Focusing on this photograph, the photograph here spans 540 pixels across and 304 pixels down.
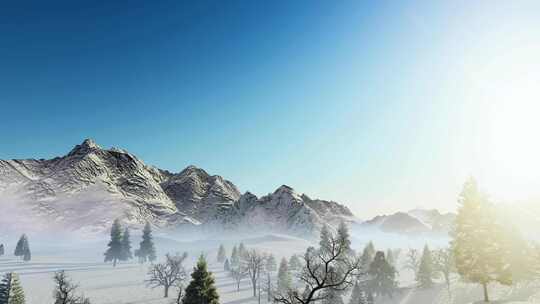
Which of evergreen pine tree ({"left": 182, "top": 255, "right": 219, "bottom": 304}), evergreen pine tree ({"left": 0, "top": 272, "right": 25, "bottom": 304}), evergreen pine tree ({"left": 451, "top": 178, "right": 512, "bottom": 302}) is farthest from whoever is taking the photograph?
evergreen pine tree ({"left": 0, "top": 272, "right": 25, "bottom": 304})

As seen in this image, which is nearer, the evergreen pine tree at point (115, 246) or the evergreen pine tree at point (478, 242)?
the evergreen pine tree at point (478, 242)

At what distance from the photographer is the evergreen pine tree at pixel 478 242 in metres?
31.2

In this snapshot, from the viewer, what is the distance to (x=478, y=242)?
3155 centimetres

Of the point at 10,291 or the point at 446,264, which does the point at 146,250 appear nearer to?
the point at 10,291

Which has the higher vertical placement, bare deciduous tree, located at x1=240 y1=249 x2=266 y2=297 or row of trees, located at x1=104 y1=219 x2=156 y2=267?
row of trees, located at x1=104 y1=219 x2=156 y2=267

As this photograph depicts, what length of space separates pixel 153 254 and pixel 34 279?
41.3m

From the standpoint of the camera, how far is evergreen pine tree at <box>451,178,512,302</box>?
3120 cm

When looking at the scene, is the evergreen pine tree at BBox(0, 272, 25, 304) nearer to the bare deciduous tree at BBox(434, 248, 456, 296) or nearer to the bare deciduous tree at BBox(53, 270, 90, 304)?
the bare deciduous tree at BBox(53, 270, 90, 304)

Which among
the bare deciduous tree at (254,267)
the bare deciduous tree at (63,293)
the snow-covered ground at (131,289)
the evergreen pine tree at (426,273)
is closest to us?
the bare deciduous tree at (63,293)

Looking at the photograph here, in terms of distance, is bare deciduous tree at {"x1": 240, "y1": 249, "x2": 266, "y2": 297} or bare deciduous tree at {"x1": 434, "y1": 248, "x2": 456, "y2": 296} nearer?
bare deciduous tree at {"x1": 434, "y1": 248, "x2": 456, "y2": 296}

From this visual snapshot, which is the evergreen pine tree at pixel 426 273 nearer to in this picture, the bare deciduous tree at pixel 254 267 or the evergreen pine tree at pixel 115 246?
the bare deciduous tree at pixel 254 267

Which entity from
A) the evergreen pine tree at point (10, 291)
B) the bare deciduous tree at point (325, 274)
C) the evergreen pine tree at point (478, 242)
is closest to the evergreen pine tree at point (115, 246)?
the evergreen pine tree at point (10, 291)

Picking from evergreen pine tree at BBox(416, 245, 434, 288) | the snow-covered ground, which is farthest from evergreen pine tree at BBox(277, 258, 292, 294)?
evergreen pine tree at BBox(416, 245, 434, 288)

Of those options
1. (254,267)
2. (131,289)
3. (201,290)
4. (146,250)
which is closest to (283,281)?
(254,267)
